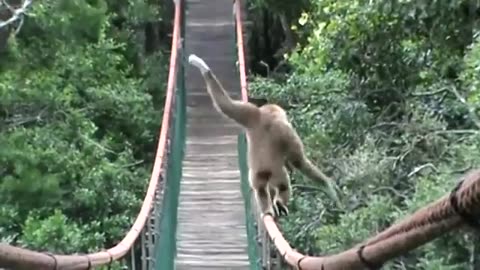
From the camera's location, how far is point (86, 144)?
6008mm

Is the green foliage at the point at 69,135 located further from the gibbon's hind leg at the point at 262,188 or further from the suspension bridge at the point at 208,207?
the gibbon's hind leg at the point at 262,188

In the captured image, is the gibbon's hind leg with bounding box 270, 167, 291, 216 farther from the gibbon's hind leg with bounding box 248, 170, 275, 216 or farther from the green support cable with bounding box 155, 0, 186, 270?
the green support cable with bounding box 155, 0, 186, 270

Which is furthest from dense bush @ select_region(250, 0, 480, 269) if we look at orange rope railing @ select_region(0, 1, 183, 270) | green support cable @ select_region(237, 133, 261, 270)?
orange rope railing @ select_region(0, 1, 183, 270)

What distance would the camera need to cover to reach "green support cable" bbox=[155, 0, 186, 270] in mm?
3763

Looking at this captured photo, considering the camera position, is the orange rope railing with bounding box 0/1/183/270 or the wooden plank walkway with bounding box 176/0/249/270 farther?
the wooden plank walkway with bounding box 176/0/249/270

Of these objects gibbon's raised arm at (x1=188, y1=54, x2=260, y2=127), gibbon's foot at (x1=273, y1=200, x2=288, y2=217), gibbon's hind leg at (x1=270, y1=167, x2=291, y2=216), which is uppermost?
gibbon's raised arm at (x1=188, y1=54, x2=260, y2=127)

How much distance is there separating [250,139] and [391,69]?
3.86 ft

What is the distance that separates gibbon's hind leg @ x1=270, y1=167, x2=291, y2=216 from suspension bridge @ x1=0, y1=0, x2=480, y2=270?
110 mm

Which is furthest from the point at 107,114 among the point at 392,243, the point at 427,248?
the point at 392,243

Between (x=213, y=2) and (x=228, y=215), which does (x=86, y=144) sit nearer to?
(x=228, y=215)

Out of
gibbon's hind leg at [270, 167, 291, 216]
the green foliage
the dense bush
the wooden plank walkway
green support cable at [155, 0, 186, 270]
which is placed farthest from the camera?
the green foliage

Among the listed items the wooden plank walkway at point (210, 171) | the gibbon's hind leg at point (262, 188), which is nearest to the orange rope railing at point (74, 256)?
the gibbon's hind leg at point (262, 188)

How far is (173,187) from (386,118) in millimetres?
983

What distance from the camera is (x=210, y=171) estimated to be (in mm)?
5332
